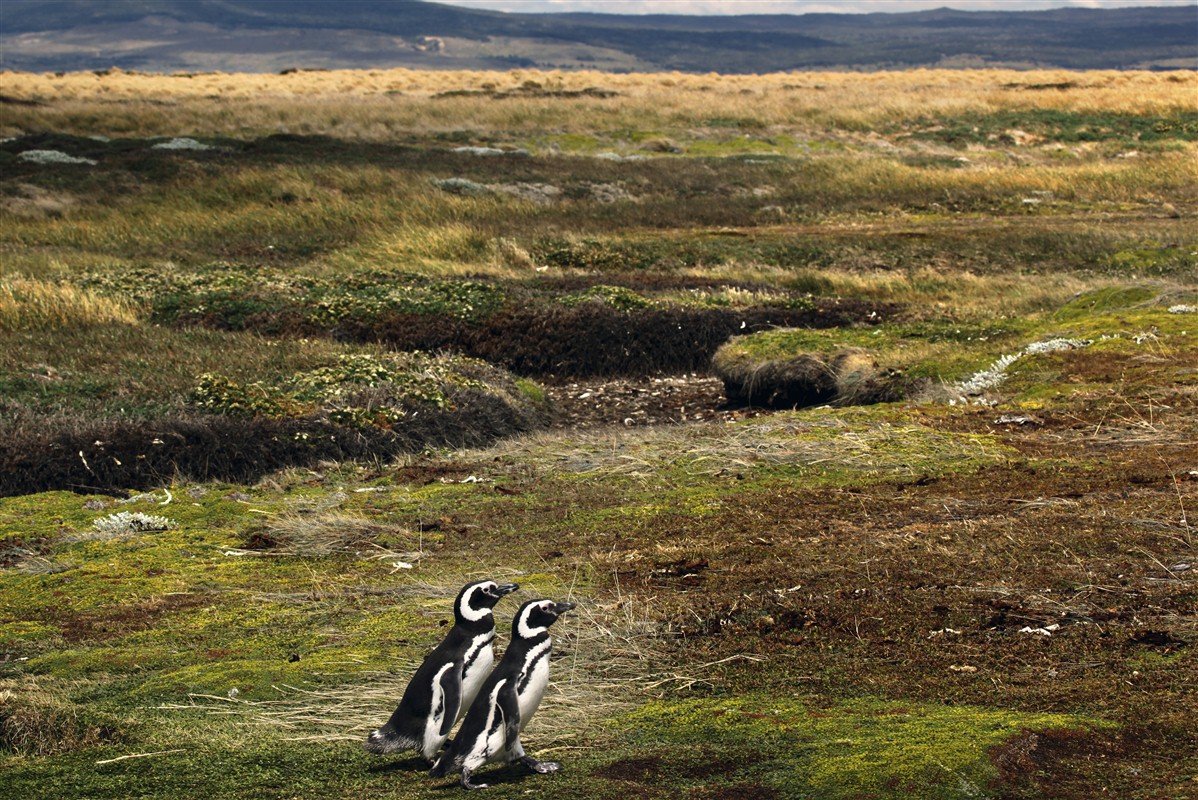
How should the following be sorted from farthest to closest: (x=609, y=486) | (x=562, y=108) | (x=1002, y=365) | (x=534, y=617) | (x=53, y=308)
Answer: (x=562, y=108) → (x=53, y=308) → (x=1002, y=365) → (x=609, y=486) → (x=534, y=617)

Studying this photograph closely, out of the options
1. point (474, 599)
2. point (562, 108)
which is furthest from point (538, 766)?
point (562, 108)

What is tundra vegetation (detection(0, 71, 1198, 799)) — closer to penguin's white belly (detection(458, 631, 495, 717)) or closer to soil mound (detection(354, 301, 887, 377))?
soil mound (detection(354, 301, 887, 377))

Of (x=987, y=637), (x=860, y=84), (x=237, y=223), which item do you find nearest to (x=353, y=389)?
(x=987, y=637)

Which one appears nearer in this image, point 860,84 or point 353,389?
point 353,389

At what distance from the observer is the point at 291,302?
20.0m

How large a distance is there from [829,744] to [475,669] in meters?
1.45

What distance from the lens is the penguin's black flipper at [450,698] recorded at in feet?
15.1

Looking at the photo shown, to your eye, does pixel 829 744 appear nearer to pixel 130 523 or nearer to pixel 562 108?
pixel 130 523

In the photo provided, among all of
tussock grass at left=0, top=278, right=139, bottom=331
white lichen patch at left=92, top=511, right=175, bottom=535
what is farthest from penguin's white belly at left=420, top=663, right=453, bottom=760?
tussock grass at left=0, top=278, right=139, bottom=331

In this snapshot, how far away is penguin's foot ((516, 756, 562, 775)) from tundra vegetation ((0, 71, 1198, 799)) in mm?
104

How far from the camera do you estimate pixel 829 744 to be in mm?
4746

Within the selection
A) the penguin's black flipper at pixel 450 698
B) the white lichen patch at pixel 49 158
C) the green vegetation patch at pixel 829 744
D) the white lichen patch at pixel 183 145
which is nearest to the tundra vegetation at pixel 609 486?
the green vegetation patch at pixel 829 744

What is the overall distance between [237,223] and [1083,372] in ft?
72.0

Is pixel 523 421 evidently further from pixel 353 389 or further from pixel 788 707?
pixel 788 707
